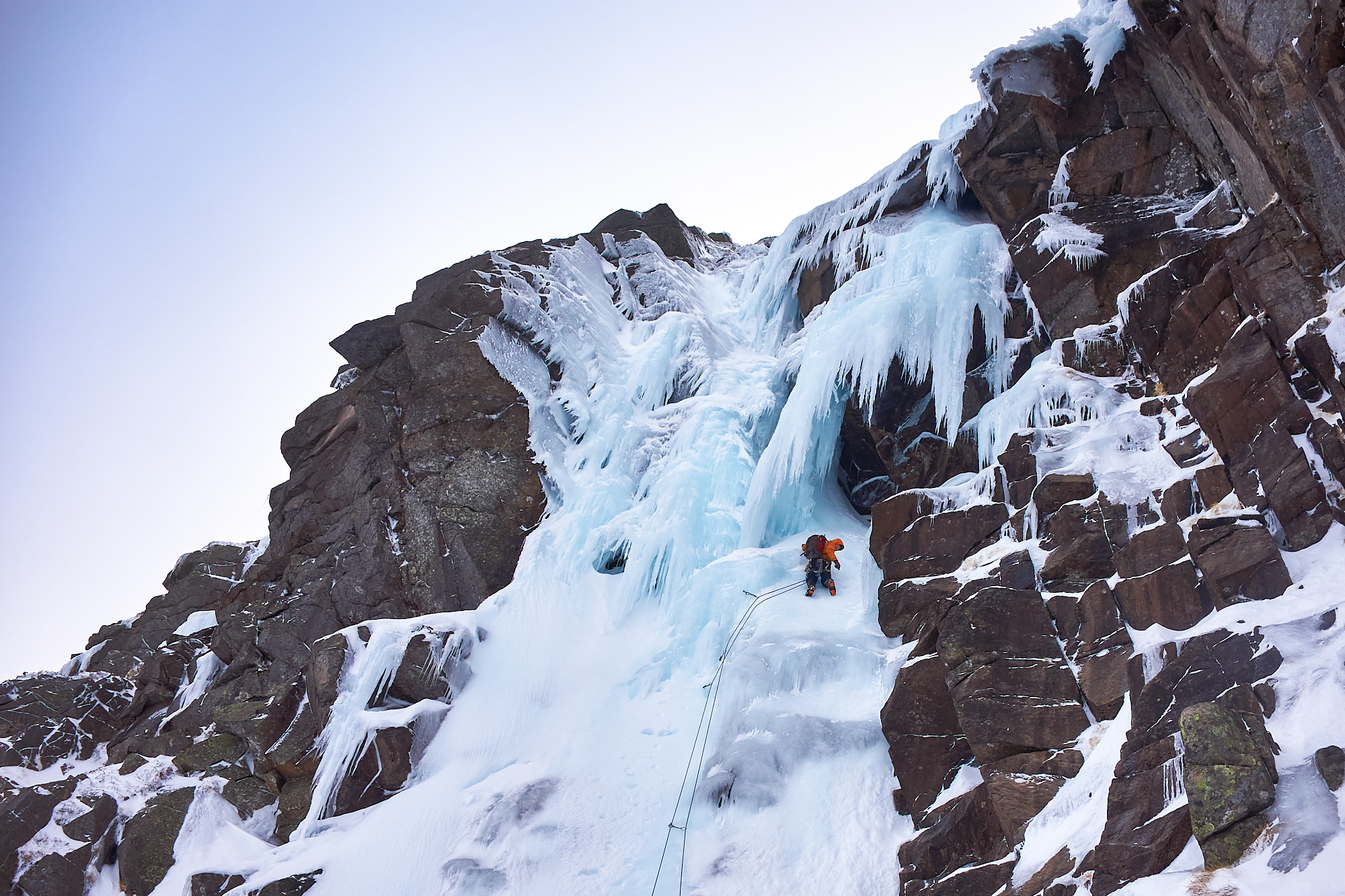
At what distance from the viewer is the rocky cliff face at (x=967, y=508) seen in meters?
5.84

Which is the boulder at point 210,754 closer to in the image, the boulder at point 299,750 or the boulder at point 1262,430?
the boulder at point 299,750

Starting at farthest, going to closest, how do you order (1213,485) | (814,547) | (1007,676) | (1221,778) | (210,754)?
(210,754) → (814,547) → (1007,676) → (1213,485) → (1221,778)

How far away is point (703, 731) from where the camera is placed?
8.81m

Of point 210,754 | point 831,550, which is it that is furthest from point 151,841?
point 831,550

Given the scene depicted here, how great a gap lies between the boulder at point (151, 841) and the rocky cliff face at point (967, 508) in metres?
0.05

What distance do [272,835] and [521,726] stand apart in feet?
11.9

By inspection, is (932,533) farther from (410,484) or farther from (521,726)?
(410,484)

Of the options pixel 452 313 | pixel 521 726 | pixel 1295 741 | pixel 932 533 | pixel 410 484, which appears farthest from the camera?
pixel 452 313

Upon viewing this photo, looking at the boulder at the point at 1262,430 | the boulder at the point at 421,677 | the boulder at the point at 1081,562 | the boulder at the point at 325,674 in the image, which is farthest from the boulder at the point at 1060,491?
the boulder at the point at 325,674

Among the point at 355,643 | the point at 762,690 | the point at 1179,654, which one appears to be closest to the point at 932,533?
the point at 762,690

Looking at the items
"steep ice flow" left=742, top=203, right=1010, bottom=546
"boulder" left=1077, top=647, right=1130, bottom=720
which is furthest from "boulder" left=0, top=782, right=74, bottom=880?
"boulder" left=1077, top=647, right=1130, bottom=720

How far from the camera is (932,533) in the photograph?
8.84m

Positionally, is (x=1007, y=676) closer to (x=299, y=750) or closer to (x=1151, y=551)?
(x=1151, y=551)

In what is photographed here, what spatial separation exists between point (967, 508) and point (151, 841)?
35.4 ft
